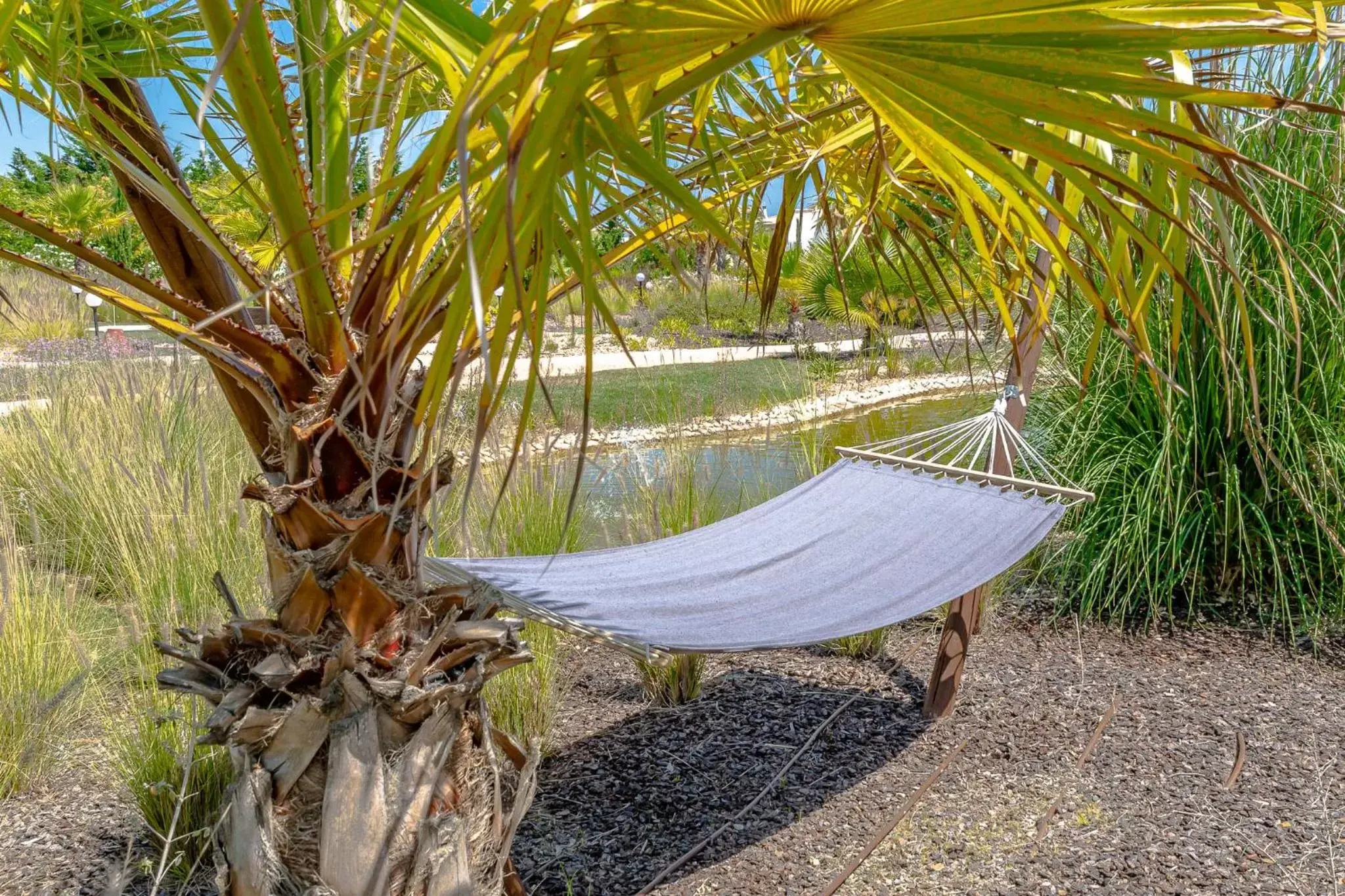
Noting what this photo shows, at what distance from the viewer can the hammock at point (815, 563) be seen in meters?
1.90

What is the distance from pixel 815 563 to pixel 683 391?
5.09 metres

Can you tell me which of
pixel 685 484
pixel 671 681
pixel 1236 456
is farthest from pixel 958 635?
pixel 1236 456

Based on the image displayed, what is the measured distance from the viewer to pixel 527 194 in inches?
28.2

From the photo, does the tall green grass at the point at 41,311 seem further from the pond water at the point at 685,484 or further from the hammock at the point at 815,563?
the hammock at the point at 815,563

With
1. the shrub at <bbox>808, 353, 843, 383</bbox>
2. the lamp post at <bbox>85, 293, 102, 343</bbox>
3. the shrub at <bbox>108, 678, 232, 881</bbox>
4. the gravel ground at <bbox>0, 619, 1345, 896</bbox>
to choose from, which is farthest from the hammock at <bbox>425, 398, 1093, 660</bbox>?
the shrub at <bbox>808, 353, 843, 383</bbox>

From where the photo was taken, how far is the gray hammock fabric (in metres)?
1.90

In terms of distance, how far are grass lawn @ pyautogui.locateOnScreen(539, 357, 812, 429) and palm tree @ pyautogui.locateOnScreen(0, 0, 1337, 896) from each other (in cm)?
455

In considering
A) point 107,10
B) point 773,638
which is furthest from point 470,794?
point 107,10

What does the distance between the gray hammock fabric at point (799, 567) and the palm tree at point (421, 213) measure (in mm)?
473

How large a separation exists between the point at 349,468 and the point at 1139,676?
242cm

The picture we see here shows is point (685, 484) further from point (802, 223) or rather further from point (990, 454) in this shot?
point (802, 223)

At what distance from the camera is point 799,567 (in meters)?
2.38

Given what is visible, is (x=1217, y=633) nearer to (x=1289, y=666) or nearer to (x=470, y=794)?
(x=1289, y=666)

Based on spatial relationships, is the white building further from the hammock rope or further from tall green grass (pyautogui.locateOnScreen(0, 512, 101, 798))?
tall green grass (pyautogui.locateOnScreen(0, 512, 101, 798))
